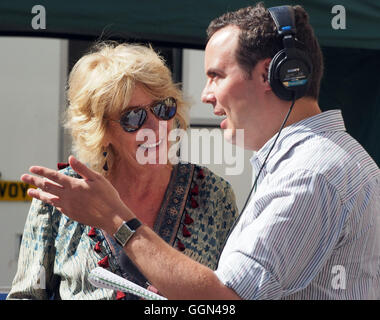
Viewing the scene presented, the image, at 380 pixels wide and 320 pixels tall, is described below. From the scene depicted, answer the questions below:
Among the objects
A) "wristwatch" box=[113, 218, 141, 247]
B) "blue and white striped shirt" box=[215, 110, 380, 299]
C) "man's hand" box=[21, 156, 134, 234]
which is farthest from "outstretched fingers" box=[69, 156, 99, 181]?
"blue and white striped shirt" box=[215, 110, 380, 299]

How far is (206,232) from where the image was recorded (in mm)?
2424

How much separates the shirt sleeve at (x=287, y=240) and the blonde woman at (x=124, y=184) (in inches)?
38.9

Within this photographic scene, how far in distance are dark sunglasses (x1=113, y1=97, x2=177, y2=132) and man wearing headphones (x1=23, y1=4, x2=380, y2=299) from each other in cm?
88

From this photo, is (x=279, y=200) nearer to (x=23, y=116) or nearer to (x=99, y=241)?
(x=99, y=241)

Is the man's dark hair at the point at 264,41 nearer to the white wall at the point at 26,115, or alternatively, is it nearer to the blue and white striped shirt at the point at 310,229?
the blue and white striped shirt at the point at 310,229

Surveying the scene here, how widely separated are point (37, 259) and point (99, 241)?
0.80ft

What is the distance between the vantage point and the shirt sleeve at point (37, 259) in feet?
7.31

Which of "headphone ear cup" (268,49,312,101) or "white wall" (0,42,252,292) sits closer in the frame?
"headphone ear cup" (268,49,312,101)

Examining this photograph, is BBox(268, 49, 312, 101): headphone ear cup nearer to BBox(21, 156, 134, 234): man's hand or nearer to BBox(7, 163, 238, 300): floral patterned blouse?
BBox(21, 156, 134, 234): man's hand

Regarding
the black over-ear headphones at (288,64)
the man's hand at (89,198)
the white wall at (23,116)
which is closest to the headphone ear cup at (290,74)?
the black over-ear headphones at (288,64)

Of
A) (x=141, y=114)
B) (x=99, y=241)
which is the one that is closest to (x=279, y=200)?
(x=99, y=241)

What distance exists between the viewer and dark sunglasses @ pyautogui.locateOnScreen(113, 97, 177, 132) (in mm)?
2455
